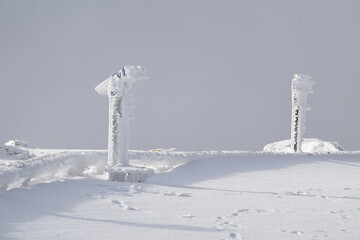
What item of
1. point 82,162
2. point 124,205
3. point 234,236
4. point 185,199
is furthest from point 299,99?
point 234,236

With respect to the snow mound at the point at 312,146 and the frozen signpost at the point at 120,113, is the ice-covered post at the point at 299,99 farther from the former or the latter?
the frozen signpost at the point at 120,113

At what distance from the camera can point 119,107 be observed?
34.4 feet

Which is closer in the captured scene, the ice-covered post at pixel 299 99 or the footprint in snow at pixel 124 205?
the footprint in snow at pixel 124 205

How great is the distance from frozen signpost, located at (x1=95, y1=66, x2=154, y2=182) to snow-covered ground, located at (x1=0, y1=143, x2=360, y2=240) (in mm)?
523

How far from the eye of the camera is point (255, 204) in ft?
25.0

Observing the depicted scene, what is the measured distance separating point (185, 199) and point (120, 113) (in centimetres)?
332

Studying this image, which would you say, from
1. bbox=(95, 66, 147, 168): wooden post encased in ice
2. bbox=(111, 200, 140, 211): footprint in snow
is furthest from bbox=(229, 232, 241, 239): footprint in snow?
bbox=(95, 66, 147, 168): wooden post encased in ice

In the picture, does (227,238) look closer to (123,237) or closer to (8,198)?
(123,237)

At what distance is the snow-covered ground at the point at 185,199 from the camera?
5.48 m

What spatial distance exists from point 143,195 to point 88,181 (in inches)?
79.7

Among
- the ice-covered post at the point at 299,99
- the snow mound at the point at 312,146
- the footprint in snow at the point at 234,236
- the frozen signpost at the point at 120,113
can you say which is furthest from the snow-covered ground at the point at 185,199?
the snow mound at the point at 312,146

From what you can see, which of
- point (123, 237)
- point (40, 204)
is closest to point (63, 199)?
point (40, 204)

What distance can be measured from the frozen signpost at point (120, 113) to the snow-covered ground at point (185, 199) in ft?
1.72

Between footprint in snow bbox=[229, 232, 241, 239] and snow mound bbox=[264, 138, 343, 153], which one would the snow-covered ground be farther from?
snow mound bbox=[264, 138, 343, 153]
